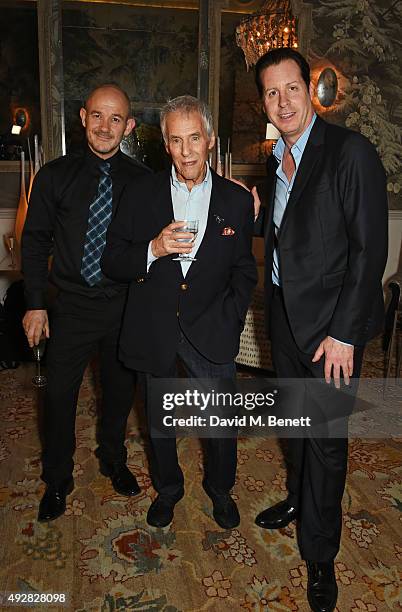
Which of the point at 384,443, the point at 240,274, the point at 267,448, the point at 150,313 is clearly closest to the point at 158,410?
the point at 150,313

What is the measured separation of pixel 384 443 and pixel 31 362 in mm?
2644

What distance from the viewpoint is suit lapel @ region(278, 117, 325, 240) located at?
185cm

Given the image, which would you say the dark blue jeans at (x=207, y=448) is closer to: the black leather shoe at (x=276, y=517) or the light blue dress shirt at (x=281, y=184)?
the black leather shoe at (x=276, y=517)

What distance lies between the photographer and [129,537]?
7.59 feet

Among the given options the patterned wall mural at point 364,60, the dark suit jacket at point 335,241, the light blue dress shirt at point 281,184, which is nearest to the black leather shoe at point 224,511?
the dark suit jacket at point 335,241

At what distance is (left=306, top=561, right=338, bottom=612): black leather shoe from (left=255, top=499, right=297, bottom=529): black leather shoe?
0.35 meters

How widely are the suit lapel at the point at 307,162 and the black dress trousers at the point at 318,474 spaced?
38 centimetres

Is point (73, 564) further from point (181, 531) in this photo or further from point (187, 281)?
point (187, 281)

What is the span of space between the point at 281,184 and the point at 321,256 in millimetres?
357

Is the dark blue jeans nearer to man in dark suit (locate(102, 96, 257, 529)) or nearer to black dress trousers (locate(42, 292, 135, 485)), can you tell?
man in dark suit (locate(102, 96, 257, 529))

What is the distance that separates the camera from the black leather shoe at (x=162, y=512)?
239 cm

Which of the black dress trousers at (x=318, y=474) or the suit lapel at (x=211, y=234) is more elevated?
the suit lapel at (x=211, y=234)

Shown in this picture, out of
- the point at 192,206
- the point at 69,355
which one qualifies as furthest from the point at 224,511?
the point at 192,206

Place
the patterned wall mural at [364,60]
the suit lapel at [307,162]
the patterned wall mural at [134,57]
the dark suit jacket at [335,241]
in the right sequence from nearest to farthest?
the dark suit jacket at [335,241]
the suit lapel at [307,162]
the patterned wall mural at [134,57]
the patterned wall mural at [364,60]
